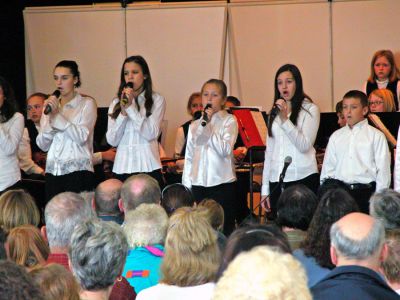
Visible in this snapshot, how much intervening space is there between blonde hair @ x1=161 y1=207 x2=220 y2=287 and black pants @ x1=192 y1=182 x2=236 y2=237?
2.89 meters

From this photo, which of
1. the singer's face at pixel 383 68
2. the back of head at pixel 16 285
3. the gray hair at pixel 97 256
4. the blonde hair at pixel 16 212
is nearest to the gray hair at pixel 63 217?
the blonde hair at pixel 16 212

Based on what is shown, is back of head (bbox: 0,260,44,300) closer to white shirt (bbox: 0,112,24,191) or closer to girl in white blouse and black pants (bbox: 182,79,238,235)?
girl in white blouse and black pants (bbox: 182,79,238,235)

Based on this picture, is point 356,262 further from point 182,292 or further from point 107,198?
point 107,198

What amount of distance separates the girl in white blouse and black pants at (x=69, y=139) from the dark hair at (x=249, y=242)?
11.1 feet

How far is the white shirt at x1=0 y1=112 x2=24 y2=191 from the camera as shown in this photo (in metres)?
6.14

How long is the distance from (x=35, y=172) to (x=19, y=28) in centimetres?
315

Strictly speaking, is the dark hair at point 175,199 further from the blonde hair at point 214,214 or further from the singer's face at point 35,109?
the singer's face at point 35,109

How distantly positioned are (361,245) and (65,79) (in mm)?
3547

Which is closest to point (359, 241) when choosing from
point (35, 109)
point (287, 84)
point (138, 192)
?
point (138, 192)

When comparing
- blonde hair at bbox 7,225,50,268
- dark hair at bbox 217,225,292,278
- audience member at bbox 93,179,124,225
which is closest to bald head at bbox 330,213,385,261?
dark hair at bbox 217,225,292,278

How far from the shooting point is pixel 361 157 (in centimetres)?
594

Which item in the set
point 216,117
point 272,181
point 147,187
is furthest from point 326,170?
point 147,187

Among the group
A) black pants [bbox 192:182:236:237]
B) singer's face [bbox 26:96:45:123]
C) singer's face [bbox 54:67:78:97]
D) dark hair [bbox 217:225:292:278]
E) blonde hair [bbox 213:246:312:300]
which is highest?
singer's face [bbox 54:67:78:97]

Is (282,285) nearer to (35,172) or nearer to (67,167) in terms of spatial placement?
(67,167)
